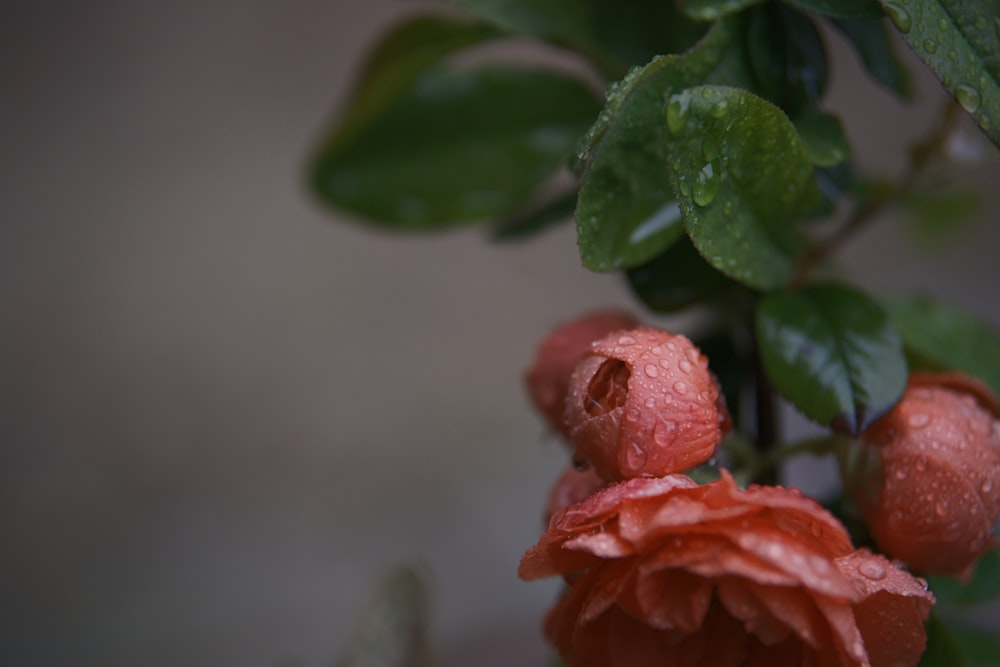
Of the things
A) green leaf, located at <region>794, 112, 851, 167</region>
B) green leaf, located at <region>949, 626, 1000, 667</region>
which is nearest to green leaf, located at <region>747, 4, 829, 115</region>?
green leaf, located at <region>794, 112, 851, 167</region>

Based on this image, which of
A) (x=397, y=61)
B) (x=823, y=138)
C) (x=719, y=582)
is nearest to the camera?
(x=719, y=582)

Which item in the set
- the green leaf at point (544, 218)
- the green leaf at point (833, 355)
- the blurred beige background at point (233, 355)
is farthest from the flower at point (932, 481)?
the blurred beige background at point (233, 355)

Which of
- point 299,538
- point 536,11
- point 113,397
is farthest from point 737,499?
point 113,397

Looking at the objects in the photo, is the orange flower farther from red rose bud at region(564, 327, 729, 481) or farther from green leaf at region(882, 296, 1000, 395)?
green leaf at region(882, 296, 1000, 395)

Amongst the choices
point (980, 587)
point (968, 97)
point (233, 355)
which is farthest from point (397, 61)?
point (233, 355)

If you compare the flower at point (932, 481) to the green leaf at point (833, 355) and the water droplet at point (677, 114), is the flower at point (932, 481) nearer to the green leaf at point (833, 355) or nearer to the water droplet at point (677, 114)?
the green leaf at point (833, 355)

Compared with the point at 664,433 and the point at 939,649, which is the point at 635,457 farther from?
the point at 939,649
